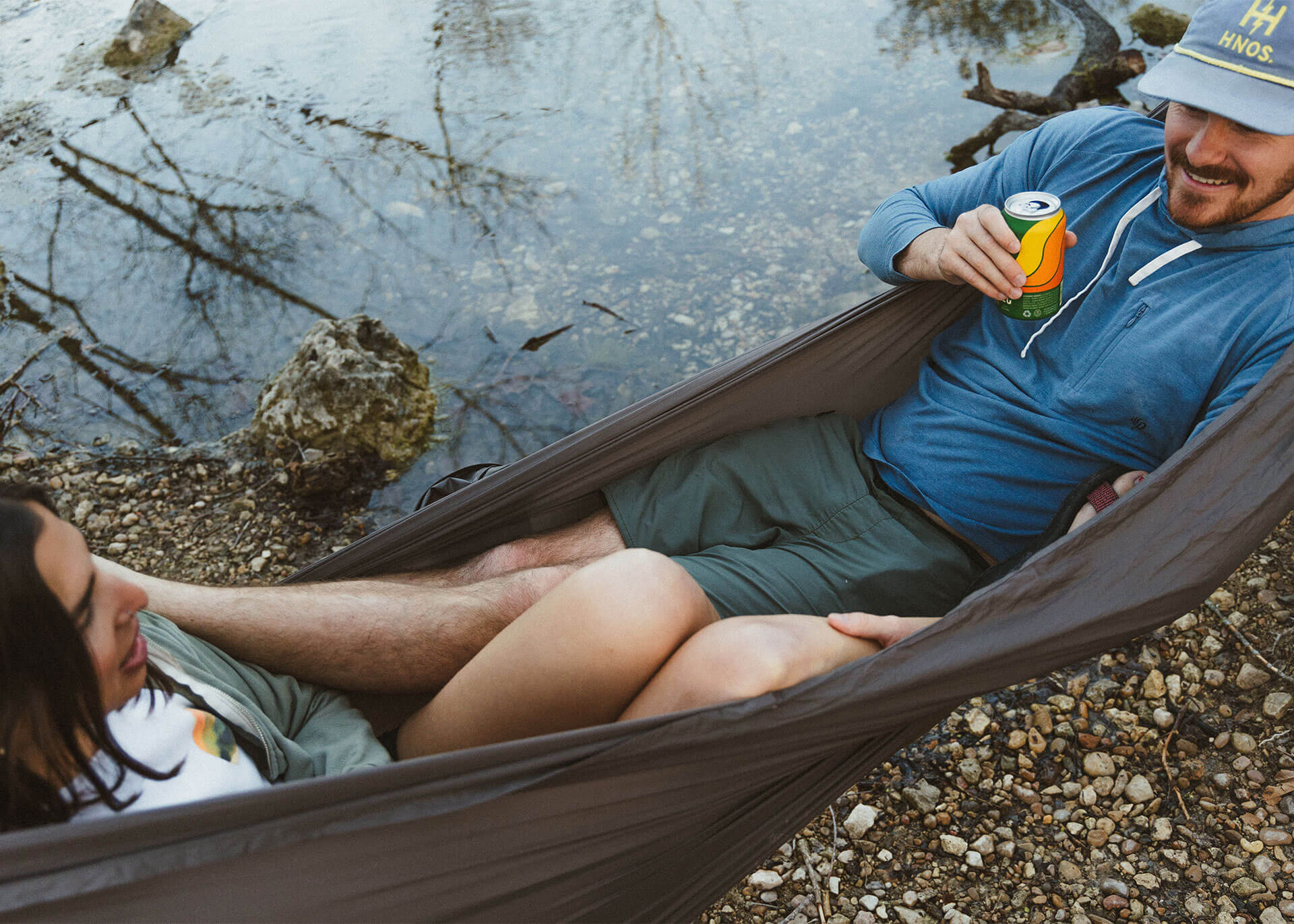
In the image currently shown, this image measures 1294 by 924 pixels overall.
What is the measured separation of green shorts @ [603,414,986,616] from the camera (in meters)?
1.44

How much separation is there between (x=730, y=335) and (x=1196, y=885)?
1819 mm

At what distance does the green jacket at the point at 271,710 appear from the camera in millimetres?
1178

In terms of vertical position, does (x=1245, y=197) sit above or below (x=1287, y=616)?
above

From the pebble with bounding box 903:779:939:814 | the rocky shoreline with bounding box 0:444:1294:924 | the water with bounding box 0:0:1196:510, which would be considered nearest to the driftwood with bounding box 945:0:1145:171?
the water with bounding box 0:0:1196:510

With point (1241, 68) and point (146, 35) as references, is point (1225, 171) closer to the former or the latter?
point (1241, 68)

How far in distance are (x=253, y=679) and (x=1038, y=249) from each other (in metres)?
1.33

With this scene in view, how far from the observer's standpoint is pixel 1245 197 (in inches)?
52.3

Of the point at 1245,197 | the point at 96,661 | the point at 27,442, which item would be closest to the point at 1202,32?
the point at 1245,197

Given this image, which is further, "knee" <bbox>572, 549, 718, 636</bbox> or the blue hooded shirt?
the blue hooded shirt

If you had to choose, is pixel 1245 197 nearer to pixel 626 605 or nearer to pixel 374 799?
pixel 626 605

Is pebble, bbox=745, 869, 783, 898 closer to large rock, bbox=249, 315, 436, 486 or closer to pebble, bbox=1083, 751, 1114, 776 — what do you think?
pebble, bbox=1083, 751, 1114, 776

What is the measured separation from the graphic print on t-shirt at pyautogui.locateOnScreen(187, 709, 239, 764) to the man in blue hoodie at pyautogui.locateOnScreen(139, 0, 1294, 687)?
0.25 m

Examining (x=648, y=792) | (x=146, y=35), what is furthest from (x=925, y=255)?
(x=146, y=35)

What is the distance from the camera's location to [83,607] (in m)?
0.94
